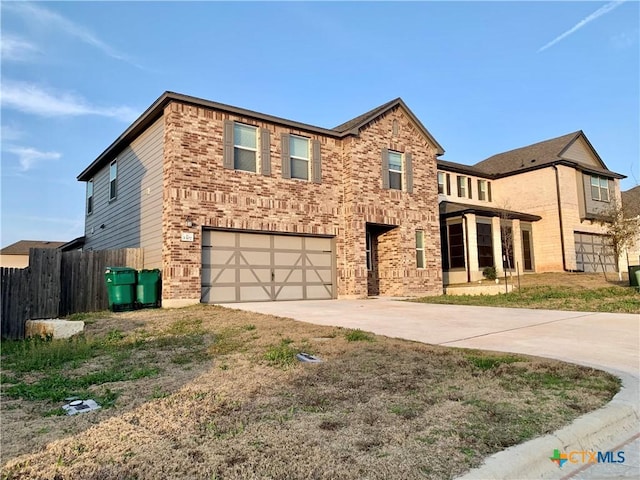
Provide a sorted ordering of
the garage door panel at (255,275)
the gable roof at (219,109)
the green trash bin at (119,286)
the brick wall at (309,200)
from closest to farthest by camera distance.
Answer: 1. the green trash bin at (119,286)
2. the brick wall at (309,200)
3. the gable roof at (219,109)
4. the garage door panel at (255,275)

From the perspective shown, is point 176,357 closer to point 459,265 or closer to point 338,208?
point 338,208

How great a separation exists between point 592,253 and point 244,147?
75.3 feet

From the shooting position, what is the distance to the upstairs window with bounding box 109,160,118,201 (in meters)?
17.2

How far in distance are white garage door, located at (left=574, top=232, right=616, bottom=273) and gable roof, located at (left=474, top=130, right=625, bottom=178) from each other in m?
4.00

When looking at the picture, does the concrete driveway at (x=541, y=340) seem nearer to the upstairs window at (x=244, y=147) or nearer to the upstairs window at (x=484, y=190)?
the upstairs window at (x=244, y=147)

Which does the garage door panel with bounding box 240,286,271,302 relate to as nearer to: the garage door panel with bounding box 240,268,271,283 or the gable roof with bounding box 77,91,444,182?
the garage door panel with bounding box 240,268,271,283

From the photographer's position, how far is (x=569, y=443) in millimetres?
3100

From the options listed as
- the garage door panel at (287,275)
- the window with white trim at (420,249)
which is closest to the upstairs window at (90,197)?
the garage door panel at (287,275)

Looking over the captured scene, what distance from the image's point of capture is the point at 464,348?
20.7 ft

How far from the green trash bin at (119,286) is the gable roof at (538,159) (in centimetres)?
2267

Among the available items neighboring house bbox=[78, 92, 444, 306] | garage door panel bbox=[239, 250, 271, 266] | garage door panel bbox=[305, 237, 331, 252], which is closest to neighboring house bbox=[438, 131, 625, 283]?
neighboring house bbox=[78, 92, 444, 306]

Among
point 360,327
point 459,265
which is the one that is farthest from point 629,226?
point 360,327

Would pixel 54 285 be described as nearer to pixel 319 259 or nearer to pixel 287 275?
pixel 287 275

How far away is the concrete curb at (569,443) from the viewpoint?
8.68ft
